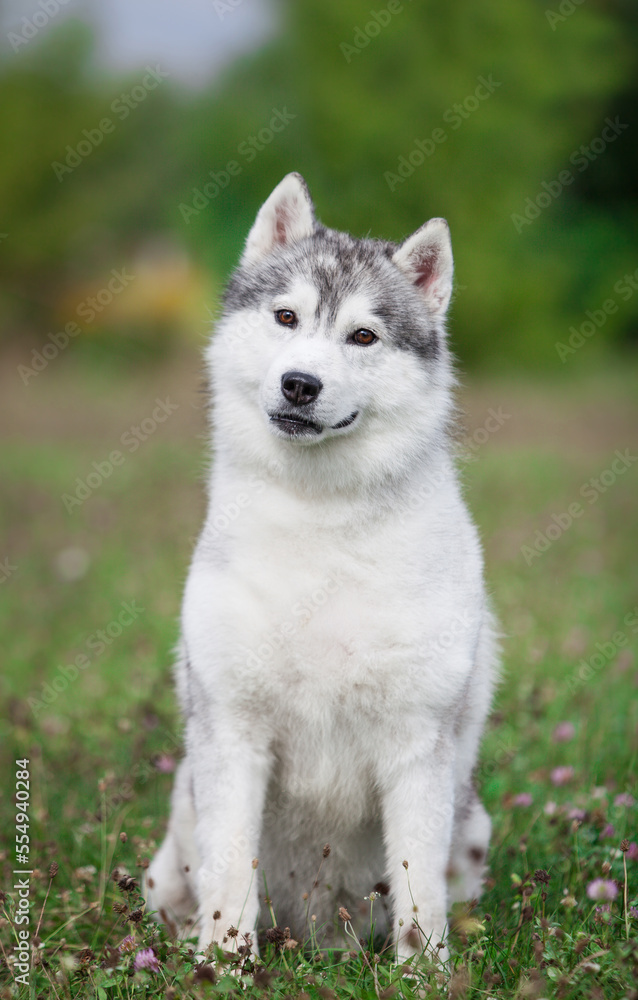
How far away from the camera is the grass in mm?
2729

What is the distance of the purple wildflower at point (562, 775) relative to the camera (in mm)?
4105

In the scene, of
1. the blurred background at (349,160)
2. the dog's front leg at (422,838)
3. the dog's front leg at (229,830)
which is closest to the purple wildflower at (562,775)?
the dog's front leg at (422,838)

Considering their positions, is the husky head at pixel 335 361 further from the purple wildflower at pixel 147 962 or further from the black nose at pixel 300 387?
the purple wildflower at pixel 147 962

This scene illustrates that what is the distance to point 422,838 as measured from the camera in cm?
292

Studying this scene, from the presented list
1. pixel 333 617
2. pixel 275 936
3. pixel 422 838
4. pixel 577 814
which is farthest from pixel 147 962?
pixel 577 814

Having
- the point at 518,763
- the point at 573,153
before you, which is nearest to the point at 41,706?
the point at 518,763

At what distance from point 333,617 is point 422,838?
73 cm

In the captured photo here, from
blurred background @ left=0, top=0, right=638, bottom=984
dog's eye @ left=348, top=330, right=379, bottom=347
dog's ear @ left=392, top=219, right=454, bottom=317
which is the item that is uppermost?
dog's ear @ left=392, top=219, right=454, bottom=317

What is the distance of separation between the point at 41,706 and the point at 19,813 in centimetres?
136

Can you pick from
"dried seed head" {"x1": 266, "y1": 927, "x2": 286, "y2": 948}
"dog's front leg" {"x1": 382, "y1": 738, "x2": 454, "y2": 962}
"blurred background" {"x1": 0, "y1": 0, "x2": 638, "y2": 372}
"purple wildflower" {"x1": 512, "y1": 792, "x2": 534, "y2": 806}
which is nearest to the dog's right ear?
"dog's front leg" {"x1": 382, "y1": 738, "x2": 454, "y2": 962}

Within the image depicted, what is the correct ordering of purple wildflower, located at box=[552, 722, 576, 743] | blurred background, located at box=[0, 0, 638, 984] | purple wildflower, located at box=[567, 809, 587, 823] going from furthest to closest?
blurred background, located at box=[0, 0, 638, 984], purple wildflower, located at box=[552, 722, 576, 743], purple wildflower, located at box=[567, 809, 587, 823]

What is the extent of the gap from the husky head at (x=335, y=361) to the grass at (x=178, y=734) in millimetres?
440

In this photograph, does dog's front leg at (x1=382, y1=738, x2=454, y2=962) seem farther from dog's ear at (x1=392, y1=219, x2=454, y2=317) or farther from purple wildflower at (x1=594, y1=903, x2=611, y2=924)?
dog's ear at (x1=392, y1=219, x2=454, y2=317)

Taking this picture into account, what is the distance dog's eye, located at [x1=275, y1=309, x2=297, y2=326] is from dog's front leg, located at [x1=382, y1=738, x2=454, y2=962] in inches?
57.0
